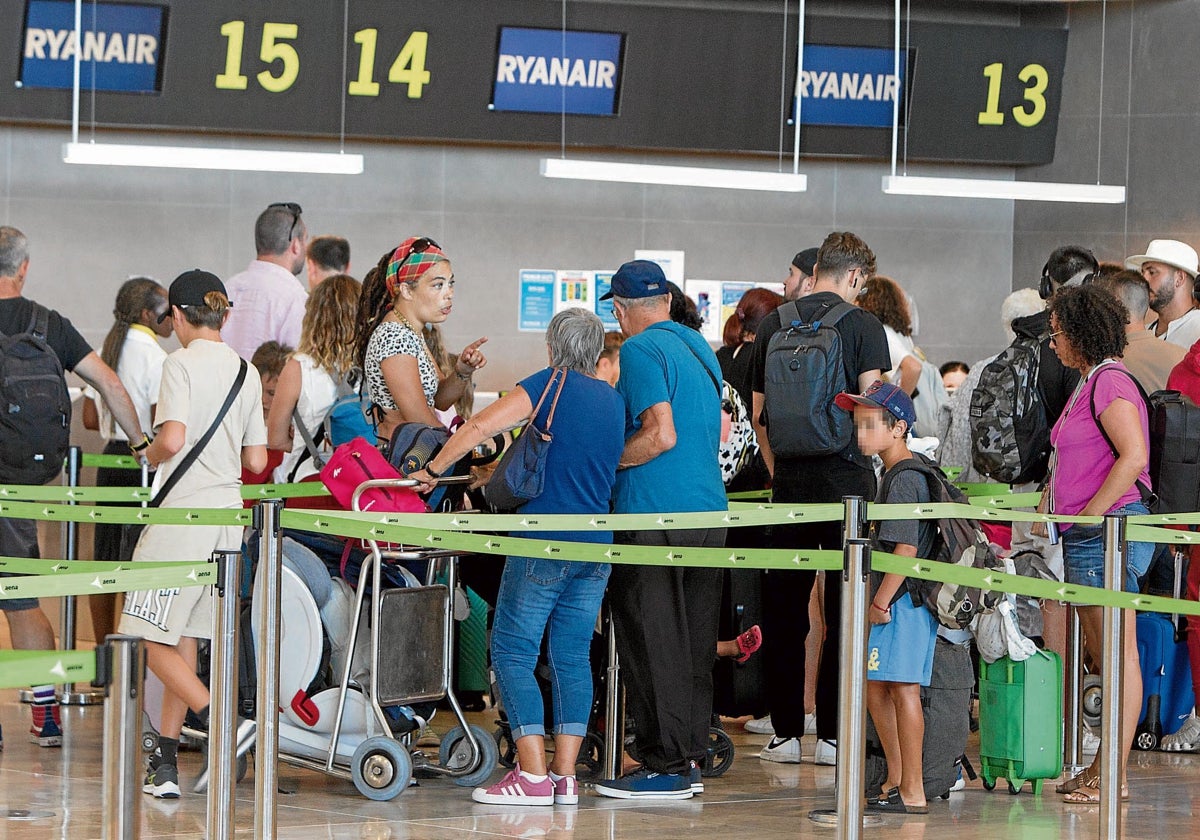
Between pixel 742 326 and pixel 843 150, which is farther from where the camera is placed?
pixel 843 150

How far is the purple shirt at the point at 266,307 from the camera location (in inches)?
267

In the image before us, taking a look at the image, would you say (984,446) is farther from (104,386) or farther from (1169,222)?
(1169,222)

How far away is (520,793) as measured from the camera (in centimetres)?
476

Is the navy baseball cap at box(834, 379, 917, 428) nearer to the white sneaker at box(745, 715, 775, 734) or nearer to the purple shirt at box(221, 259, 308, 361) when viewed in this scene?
the white sneaker at box(745, 715, 775, 734)

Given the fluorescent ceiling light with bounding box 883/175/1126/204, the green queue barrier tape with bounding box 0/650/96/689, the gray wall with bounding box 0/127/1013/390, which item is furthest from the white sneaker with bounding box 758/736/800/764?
the gray wall with bounding box 0/127/1013/390

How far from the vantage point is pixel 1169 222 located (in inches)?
377

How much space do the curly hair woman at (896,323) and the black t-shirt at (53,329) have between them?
3064 mm

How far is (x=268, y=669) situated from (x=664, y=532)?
4.77 ft

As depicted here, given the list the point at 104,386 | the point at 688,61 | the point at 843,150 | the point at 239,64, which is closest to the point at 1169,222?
the point at 843,150

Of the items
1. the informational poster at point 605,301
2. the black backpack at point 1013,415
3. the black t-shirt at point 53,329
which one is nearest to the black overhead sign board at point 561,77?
the informational poster at point 605,301

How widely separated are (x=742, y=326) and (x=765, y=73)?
3.72 m

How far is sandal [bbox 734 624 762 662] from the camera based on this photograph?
5.38 metres

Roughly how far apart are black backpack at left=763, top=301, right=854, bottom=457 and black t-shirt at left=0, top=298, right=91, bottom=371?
2281mm

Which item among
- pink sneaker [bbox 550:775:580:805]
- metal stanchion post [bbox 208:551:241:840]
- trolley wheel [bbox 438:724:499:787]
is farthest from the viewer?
trolley wheel [bbox 438:724:499:787]
